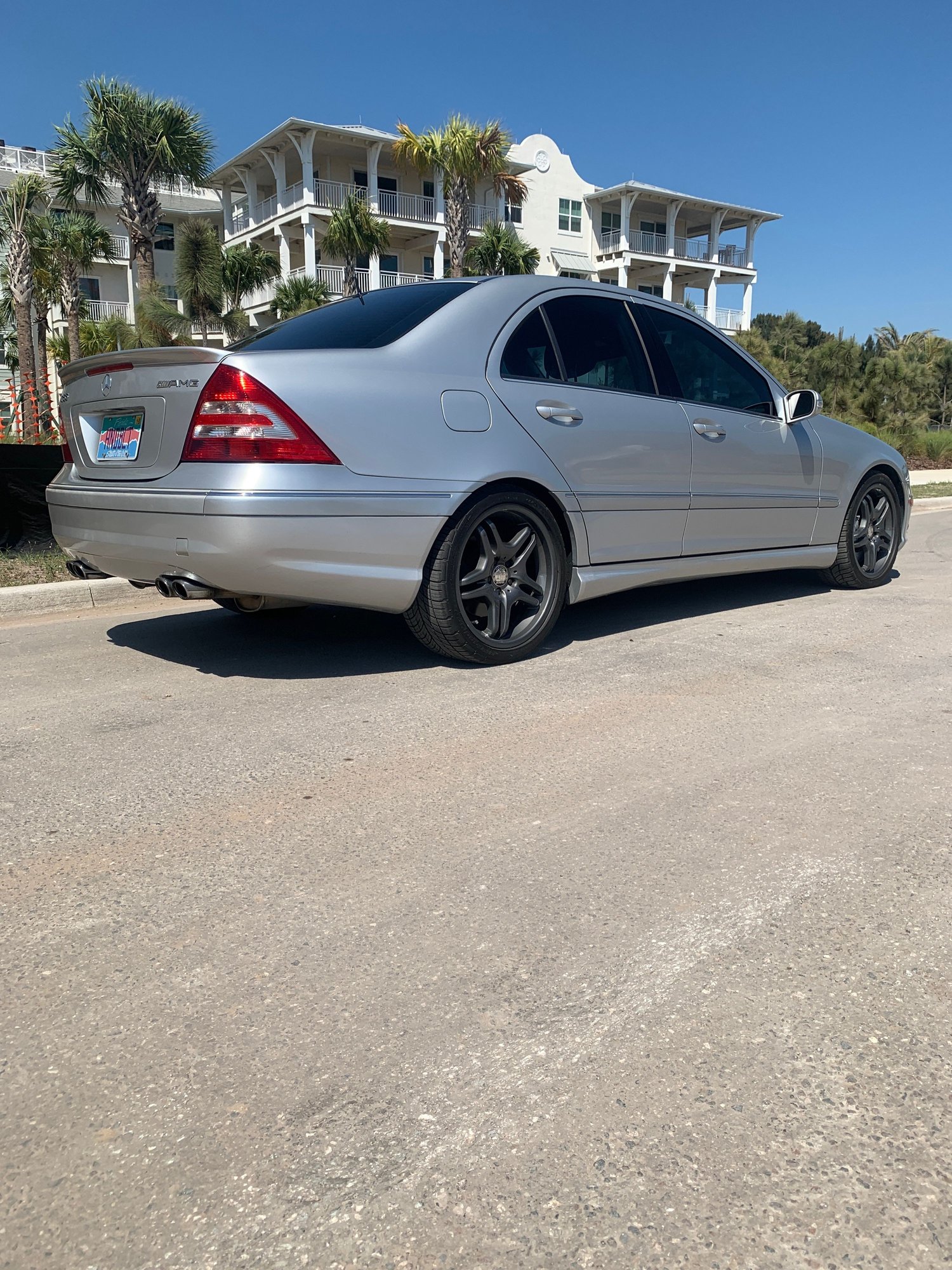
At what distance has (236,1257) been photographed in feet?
4.26

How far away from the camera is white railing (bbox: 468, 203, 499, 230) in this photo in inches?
1623

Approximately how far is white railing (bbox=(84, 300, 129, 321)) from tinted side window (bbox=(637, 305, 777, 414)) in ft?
131

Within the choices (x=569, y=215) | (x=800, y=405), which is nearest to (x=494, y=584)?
(x=800, y=405)

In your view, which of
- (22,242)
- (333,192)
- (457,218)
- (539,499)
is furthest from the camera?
(333,192)

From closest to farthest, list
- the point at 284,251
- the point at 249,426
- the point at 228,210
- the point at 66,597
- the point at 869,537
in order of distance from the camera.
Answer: the point at 249,426, the point at 66,597, the point at 869,537, the point at 284,251, the point at 228,210

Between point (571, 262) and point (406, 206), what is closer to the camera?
point (406, 206)

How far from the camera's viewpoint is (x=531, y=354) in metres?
4.38

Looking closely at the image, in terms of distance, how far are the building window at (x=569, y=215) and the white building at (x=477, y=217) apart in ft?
0.15

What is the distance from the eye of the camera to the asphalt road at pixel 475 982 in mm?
1374

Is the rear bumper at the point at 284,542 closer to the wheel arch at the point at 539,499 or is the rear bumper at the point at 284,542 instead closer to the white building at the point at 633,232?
the wheel arch at the point at 539,499

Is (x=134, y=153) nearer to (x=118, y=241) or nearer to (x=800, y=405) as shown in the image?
(x=118, y=241)

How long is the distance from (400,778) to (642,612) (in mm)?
2906

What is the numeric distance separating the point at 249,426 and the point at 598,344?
1.91 metres

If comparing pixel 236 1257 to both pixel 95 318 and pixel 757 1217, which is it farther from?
pixel 95 318
